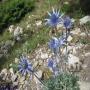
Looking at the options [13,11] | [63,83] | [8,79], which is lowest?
[8,79]

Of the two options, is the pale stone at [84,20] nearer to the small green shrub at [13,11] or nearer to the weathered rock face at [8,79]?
the small green shrub at [13,11]

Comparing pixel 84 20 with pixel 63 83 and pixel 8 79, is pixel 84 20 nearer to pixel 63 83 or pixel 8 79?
pixel 8 79

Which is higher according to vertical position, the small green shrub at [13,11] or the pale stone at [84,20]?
the small green shrub at [13,11]

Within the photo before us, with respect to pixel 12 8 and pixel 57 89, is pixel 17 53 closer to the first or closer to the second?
pixel 12 8

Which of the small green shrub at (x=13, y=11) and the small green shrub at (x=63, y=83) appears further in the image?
the small green shrub at (x=13, y=11)

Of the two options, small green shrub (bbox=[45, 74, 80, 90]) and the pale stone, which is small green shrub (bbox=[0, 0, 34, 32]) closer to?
the pale stone

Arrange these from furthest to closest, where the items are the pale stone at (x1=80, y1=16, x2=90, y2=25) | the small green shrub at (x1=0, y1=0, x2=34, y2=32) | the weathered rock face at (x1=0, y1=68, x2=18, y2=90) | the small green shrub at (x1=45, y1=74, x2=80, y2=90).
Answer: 1. the small green shrub at (x1=0, y1=0, x2=34, y2=32)
2. the pale stone at (x1=80, y1=16, x2=90, y2=25)
3. the weathered rock face at (x1=0, y1=68, x2=18, y2=90)
4. the small green shrub at (x1=45, y1=74, x2=80, y2=90)

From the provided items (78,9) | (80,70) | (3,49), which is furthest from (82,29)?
(3,49)

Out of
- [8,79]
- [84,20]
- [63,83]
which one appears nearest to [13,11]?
[84,20]

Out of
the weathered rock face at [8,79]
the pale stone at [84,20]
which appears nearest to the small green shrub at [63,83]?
the weathered rock face at [8,79]

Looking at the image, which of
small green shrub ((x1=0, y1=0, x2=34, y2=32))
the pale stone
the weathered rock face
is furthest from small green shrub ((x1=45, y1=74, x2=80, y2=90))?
small green shrub ((x1=0, y1=0, x2=34, y2=32))
